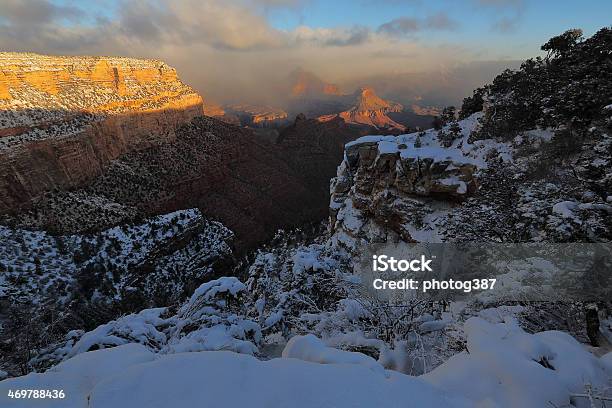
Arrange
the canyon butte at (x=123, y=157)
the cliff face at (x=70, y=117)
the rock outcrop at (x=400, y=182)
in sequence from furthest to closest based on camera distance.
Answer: the canyon butte at (x=123, y=157) → the cliff face at (x=70, y=117) → the rock outcrop at (x=400, y=182)

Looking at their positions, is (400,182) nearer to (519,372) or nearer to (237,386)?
(519,372)

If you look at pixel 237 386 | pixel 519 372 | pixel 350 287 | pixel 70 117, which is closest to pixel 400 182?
pixel 350 287

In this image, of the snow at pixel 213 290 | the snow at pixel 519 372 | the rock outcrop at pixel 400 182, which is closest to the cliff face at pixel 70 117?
the rock outcrop at pixel 400 182

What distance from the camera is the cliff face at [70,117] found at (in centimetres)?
2686

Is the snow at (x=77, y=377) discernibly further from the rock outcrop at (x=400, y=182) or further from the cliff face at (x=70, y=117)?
the cliff face at (x=70, y=117)

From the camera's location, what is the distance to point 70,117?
3303 centimetres

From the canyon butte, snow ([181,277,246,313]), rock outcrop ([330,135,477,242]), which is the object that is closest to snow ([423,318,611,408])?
snow ([181,277,246,313])

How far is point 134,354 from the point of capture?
12.8 feet

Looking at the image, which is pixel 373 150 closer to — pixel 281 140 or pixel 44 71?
pixel 44 71

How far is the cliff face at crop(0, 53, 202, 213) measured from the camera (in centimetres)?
2686

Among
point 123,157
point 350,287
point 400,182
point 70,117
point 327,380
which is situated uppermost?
point 70,117

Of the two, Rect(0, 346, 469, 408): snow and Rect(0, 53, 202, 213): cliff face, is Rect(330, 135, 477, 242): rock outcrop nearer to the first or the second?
Rect(0, 346, 469, 408): snow

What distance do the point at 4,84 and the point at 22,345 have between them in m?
32.8

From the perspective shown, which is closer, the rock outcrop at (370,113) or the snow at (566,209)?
the snow at (566,209)
